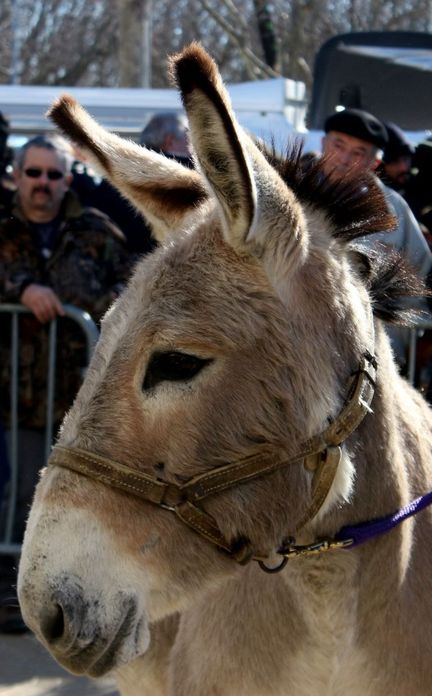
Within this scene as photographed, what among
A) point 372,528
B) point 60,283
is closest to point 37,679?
point 60,283

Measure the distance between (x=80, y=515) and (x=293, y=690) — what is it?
0.86 m

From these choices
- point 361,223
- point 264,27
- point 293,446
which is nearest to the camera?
point 293,446

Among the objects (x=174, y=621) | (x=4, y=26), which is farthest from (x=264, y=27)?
(x=174, y=621)

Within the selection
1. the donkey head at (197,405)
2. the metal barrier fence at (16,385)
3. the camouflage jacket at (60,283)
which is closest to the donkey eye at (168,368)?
the donkey head at (197,405)

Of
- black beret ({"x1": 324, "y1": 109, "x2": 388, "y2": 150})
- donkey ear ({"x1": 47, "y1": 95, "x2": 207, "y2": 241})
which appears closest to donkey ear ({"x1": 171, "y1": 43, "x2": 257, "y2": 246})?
donkey ear ({"x1": 47, "y1": 95, "x2": 207, "y2": 241})

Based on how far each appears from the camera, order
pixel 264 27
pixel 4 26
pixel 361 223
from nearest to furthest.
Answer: pixel 361 223 < pixel 264 27 < pixel 4 26

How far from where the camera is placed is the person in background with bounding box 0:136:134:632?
571 cm

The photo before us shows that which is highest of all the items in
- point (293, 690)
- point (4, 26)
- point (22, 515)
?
point (293, 690)

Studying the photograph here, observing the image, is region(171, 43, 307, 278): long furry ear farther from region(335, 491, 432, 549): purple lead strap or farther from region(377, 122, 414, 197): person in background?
region(377, 122, 414, 197): person in background

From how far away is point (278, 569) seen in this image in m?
2.86

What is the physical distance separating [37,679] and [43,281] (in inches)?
76.4

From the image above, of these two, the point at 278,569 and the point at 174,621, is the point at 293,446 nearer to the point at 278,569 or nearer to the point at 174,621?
the point at 278,569

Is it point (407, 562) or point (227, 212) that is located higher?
point (227, 212)

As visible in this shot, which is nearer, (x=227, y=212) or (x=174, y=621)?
(x=227, y=212)
